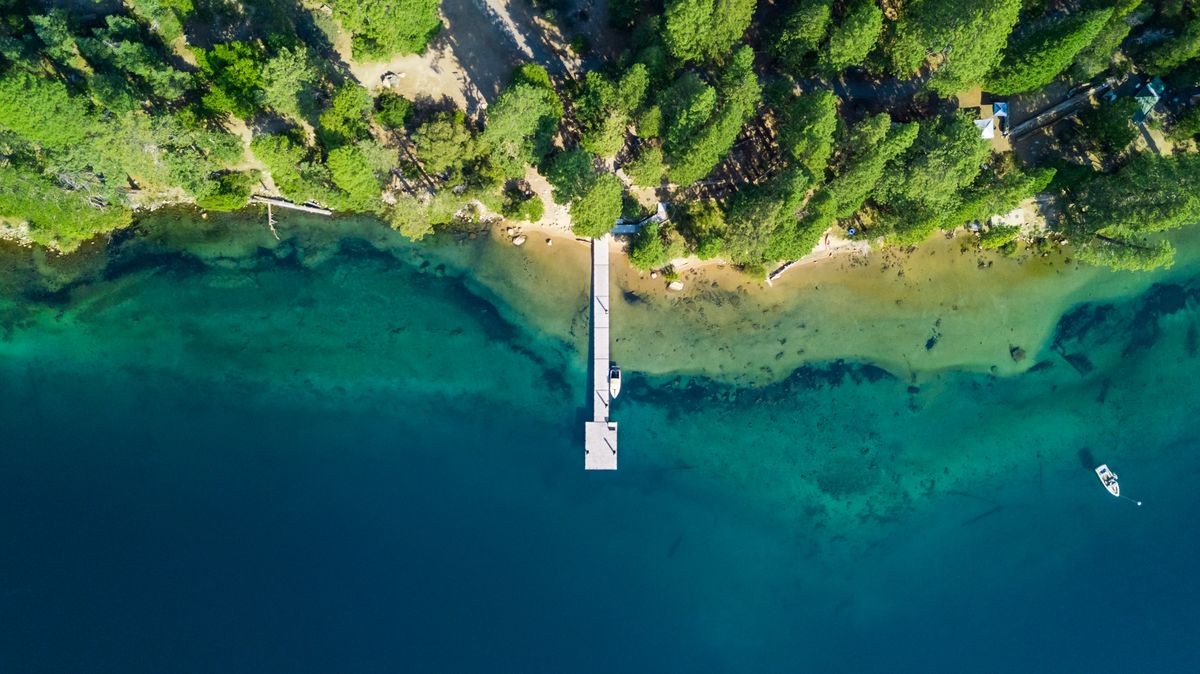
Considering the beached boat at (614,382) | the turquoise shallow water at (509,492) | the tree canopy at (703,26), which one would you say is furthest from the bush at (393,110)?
the beached boat at (614,382)

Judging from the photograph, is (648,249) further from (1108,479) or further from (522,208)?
(1108,479)

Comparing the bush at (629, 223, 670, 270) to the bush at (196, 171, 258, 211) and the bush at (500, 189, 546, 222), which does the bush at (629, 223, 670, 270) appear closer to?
the bush at (500, 189, 546, 222)

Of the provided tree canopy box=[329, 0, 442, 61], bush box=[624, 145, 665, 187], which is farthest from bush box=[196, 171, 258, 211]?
bush box=[624, 145, 665, 187]

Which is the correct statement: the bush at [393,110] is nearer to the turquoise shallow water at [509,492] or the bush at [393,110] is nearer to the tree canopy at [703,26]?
the turquoise shallow water at [509,492]

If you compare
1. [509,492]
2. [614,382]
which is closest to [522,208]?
[614,382]

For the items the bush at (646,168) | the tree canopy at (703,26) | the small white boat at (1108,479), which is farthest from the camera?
the small white boat at (1108,479)

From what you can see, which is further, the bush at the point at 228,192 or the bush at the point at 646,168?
the bush at the point at 228,192

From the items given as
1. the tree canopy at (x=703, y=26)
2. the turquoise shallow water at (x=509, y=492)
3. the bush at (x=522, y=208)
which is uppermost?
the tree canopy at (x=703, y=26)

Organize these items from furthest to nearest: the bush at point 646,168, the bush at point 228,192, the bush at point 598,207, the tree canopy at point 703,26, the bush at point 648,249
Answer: the bush at point 648,249 → the bush at point 228,192 → the bush at point 646,168 → the bush at point 598,207 → the tree canopy at point 703,26
